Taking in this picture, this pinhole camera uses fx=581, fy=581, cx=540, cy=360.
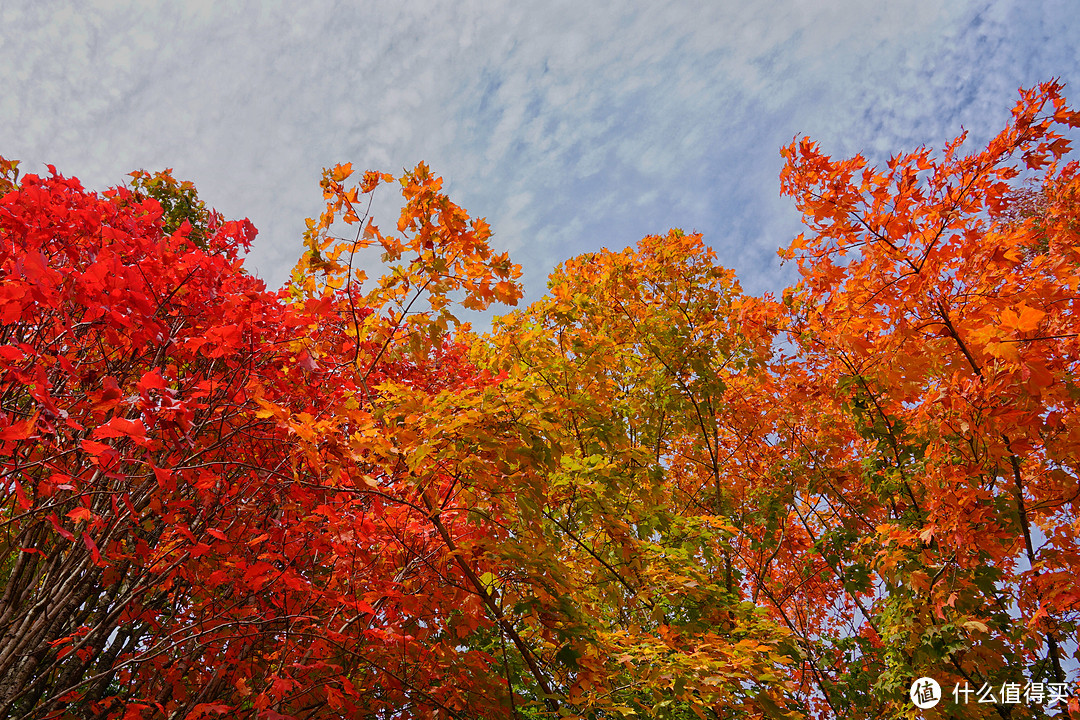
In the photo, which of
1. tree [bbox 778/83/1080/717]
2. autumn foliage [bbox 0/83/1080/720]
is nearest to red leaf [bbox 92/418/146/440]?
autumn foliage [bbox 0/83/1080/720]

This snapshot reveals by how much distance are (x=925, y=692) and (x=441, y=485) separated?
388 cm

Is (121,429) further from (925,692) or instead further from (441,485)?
(925,692)

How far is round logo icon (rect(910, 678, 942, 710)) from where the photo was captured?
4.23 meters

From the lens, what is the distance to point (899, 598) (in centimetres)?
449

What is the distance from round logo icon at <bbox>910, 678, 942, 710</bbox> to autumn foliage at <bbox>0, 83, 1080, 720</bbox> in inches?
4.0

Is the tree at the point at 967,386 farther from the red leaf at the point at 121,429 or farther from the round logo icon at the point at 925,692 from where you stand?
the red leaf at the point at 121,429

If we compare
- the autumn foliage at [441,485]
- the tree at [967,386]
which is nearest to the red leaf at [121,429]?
the autumn foliage at [441,485]

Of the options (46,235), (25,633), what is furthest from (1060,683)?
(46,235)

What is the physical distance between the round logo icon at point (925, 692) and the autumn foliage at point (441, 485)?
0.10m

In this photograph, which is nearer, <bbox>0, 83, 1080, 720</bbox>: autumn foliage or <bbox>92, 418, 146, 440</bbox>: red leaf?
<bbox>92, 418, 146, 440</bbox>: red leaf

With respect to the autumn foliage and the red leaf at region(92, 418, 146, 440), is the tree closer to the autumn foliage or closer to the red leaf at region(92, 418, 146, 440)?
the autumn foliage

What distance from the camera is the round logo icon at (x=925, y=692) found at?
4234 millimetres

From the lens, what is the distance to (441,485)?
157 inches

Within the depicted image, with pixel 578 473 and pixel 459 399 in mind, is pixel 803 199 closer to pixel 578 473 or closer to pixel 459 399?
pixel 578 473
